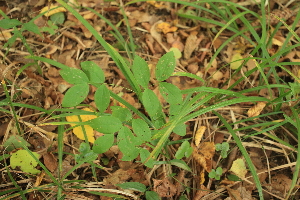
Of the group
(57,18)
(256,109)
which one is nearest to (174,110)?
(256,109)

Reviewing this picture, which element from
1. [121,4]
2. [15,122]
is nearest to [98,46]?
[121,4]

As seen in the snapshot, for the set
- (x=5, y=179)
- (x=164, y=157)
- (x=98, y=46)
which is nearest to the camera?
(x=5, y=179)

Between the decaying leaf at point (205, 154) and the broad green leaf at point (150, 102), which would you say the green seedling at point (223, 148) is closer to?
the decaying leaf at point (205, 154)

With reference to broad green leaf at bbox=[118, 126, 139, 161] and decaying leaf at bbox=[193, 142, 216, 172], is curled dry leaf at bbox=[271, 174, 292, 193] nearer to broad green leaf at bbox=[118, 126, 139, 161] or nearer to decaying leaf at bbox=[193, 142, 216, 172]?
decaying leaf at bbox=[193, 142, 216, 172]

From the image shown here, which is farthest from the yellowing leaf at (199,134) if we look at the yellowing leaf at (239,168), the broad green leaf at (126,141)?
the broad green leaf at (126,141)

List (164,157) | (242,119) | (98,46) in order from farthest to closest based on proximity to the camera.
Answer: (98,46) → (242,119) → (164,157)

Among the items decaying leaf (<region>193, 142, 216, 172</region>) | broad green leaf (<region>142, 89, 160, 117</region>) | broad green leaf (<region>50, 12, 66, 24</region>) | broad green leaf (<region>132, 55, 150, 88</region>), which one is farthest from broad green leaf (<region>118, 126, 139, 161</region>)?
broad green leaf (<region>50, 12, 66, 24</region>)

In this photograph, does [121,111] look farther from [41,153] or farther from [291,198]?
[291,198]
